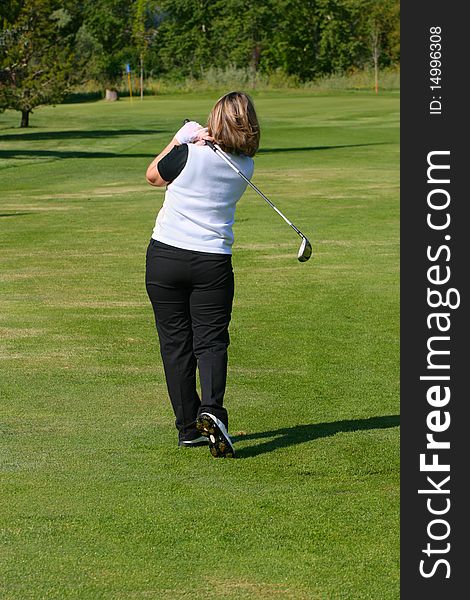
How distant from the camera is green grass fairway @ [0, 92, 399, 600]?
5.26m

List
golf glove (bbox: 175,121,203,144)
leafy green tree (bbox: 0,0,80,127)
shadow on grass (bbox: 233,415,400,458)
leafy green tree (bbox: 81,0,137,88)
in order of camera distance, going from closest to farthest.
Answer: golf glove (bbox: 175,121,203,144) < shadow on grass (bbox: 233,415,400,458) < leafy green tree (bbox: 0,0,80,127) < leafy green tree (bbox: 81,0,137,88)

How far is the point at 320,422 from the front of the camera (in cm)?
809

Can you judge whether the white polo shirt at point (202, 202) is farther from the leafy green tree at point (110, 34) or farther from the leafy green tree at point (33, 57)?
the leafy green tree at point (110, 34)

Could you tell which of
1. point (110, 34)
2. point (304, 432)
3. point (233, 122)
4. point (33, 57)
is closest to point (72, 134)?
point (33, 57)

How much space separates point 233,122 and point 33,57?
48.3 m

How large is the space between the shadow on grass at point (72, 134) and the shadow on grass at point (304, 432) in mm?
39792

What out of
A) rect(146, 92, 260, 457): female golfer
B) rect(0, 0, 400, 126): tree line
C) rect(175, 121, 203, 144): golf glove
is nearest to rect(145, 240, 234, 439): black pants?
rect(146, 92, 260, 457): female golfer

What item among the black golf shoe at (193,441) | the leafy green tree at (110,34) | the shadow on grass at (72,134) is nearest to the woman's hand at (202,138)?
the black golf shoe at (193,441)

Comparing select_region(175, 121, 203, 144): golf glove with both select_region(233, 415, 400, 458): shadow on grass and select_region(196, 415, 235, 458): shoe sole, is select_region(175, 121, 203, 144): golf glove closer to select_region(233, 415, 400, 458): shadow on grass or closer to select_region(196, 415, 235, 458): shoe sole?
select_region(196, 415, 235, 458): shoe sole

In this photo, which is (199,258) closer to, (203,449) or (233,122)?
(233,122)

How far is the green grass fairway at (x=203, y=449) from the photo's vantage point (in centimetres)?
526

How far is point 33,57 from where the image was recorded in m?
53.9

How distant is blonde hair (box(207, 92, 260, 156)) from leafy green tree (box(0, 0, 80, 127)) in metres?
44.0

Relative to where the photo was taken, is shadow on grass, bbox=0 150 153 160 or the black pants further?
shadow on grass, bbox=0 150 153 160
